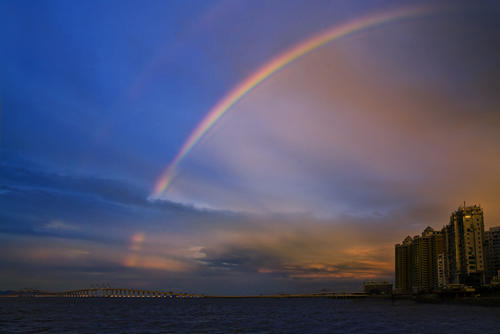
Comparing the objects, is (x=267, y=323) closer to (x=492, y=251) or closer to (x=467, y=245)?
(x=467, y=245)

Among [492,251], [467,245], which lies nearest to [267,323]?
[467,245]

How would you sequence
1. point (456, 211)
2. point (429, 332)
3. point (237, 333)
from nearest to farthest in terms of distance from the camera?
point (429, 332) → point (237, 333) → point (456, 211)

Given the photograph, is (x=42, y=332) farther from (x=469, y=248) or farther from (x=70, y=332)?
(x=469, y=248)

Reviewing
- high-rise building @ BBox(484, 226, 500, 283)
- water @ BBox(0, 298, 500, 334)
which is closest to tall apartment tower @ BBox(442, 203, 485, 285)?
high-rise building @ BBox(484, 226, 500, 283)

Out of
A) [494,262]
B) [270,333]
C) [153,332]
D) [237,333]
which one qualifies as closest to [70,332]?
[153,332]

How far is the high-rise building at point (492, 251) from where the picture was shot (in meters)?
190

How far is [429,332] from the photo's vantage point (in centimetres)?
5494

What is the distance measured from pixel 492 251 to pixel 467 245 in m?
28.0

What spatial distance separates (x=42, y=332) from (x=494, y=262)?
7772 inches

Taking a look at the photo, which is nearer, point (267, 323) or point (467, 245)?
point (267, 323)

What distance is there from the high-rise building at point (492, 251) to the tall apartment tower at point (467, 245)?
14.2 m

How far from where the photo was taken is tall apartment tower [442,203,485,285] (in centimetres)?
17562

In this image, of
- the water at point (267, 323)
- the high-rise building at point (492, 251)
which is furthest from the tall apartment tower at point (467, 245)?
the water at point (267, 323)

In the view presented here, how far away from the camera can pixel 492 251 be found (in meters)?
196
